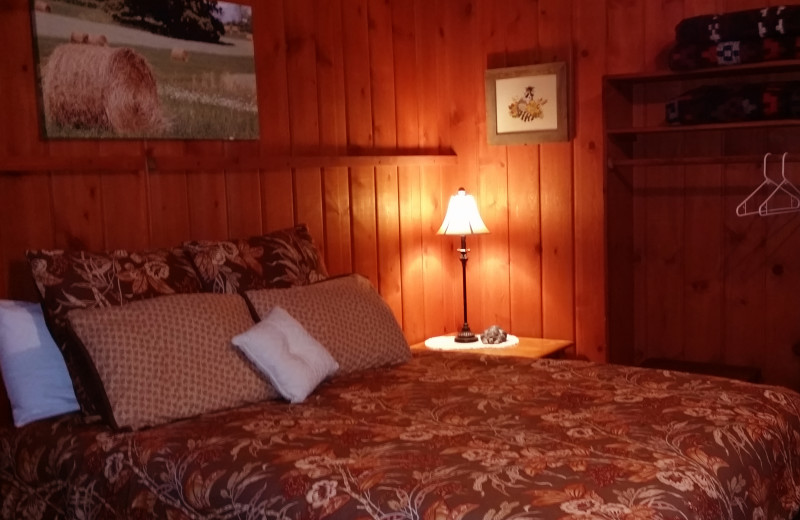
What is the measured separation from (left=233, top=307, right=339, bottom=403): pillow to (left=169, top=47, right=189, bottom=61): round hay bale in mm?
933

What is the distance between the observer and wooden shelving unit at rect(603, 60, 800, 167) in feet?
10.3

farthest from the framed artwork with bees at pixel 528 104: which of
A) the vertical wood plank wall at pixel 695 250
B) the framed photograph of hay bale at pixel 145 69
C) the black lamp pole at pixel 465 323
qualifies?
the framed photograph of hay bale at pixel 145 69

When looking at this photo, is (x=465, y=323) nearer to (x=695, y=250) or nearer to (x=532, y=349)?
(x=532, y=349)

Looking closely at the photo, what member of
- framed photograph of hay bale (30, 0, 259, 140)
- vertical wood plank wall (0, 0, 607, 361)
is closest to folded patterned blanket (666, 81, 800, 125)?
vertical wood plank wall (0, 0, 607, 361)

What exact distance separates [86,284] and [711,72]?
2226mm

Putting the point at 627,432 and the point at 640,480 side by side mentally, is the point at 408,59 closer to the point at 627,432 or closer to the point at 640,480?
the point at 627,432

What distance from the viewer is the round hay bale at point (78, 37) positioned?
254cm

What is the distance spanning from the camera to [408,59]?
3.83 metres

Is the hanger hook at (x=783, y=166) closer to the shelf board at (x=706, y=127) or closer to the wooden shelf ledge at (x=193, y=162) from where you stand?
the shelf board at (x=706, y=127)

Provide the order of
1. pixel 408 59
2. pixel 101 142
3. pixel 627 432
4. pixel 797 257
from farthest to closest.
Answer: pixel 408 59 → pixel 797 257 → pixel 101 142 → pixel 627 432

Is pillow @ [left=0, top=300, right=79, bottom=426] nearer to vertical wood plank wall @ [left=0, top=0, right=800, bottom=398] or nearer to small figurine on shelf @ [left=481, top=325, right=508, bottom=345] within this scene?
vertical wood plank wall @ [left=0, top=0, right=800, bottom=398]

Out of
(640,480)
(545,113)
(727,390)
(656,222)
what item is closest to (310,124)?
(545,113)

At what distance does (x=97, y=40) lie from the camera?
8.54ft

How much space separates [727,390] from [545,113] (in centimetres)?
168
